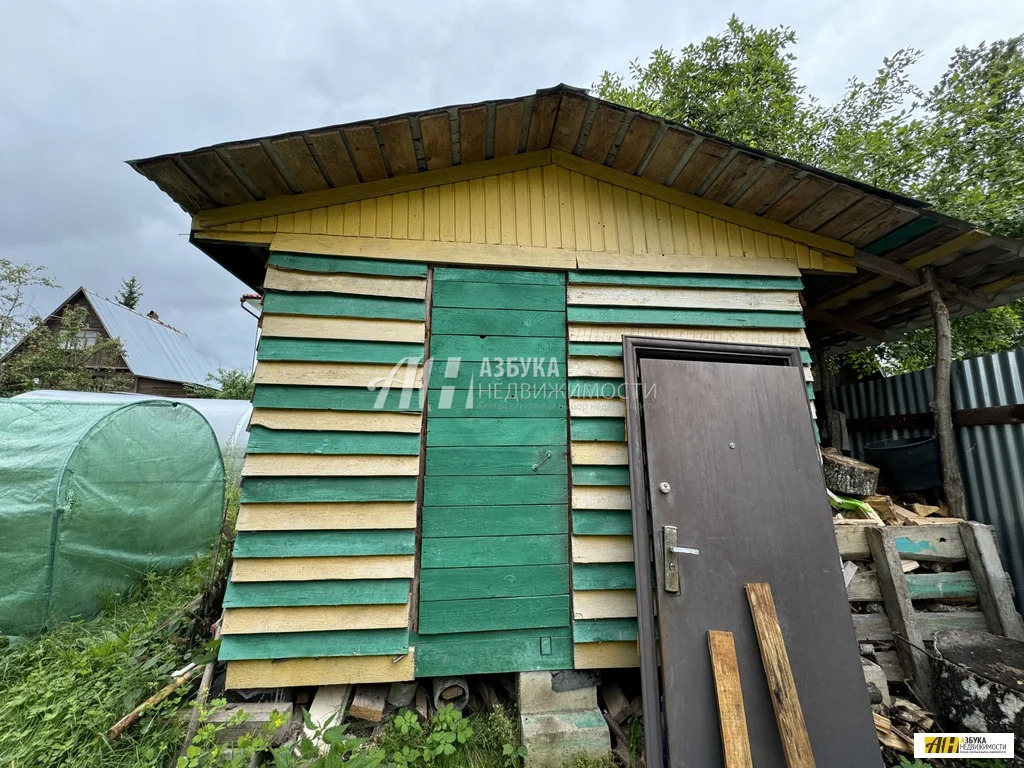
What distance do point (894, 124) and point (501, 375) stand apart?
30.5 feet

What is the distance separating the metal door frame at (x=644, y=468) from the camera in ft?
6.09

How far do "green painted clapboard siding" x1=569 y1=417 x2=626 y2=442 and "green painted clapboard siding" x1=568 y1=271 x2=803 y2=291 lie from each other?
35.1 inches

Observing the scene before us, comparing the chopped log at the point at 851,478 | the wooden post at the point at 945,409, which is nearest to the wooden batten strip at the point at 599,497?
the chopped log at the point at 851,478

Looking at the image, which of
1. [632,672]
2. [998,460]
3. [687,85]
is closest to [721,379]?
[632,672]

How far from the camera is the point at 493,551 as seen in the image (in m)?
2.20

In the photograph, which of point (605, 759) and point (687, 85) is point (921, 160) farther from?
point (605, 759)

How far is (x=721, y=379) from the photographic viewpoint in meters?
2.37

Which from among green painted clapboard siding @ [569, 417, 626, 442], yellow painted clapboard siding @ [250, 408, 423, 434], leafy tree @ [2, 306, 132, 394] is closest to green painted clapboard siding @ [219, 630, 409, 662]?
yellow painted clapboard siding @ [250, 408, 423, 434]

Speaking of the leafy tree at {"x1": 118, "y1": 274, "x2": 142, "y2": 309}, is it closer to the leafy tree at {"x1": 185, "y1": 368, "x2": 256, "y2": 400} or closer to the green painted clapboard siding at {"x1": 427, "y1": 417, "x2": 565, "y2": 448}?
the leafy tree at {"x1": 185, "y1": 368, "x2": 256, "y2": 400}

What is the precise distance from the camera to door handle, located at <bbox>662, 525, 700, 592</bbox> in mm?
1979

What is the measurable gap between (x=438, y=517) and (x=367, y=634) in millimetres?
701

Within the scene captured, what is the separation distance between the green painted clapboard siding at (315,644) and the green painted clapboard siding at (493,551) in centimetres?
27

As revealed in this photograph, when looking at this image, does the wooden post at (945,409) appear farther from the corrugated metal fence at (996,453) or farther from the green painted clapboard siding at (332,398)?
the green painted clapboard siding at (332,398)

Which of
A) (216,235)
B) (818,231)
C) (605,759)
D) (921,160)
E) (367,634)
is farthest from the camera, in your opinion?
(921,160)
